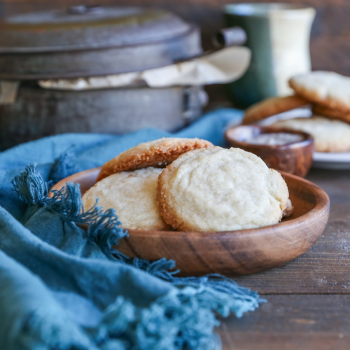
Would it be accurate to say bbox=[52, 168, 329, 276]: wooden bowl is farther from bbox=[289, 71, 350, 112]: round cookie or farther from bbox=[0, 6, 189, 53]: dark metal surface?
bbox=[0, 6, 189, 53]: dark metal surface

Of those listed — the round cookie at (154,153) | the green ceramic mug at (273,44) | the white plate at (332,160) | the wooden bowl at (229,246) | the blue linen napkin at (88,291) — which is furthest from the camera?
the green ceramic mug at (273,44)

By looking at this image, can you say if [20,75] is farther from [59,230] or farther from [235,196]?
[235,196]

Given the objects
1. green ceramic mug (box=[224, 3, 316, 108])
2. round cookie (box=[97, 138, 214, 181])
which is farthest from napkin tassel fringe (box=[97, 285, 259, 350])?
green ceramic mug (box=[224, 3, 316, 108])

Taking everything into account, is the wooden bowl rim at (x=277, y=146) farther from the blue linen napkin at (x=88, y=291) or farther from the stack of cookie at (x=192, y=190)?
the blue linen napkin at (x=88, y=291)

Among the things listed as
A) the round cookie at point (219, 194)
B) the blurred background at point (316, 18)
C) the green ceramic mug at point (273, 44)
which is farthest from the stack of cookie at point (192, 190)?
the blurred background at point (316, 18)

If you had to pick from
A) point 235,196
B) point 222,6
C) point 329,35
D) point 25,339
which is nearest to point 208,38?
point 222,6

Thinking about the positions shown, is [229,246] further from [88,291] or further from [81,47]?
[81,47]

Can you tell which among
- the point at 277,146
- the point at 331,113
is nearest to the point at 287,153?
the point at 277,146
